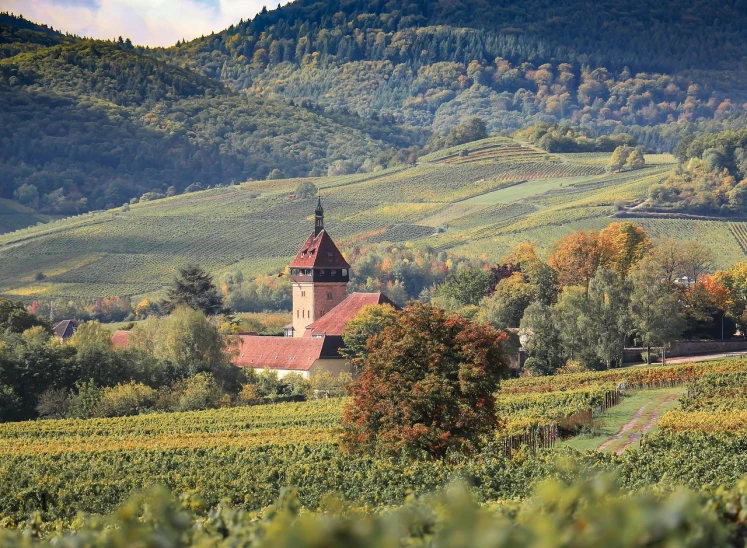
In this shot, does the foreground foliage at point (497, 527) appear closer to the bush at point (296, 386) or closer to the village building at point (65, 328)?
the bush at point (296, 386)

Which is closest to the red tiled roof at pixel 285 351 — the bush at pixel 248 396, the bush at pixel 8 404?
the bush at pixel 248 396

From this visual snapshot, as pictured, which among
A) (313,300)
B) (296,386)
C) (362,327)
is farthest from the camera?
(313,300)

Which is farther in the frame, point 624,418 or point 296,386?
point 296,386

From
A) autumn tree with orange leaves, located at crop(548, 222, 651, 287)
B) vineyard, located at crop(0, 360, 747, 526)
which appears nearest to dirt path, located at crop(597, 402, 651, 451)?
vineyard, located at crop(0, 360, 747, 526)

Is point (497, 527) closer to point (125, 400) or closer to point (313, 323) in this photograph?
point (125, 400)

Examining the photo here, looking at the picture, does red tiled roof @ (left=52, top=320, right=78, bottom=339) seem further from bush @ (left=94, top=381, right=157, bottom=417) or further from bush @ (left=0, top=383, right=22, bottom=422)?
bush @ (left=0, top=383, right=22, bottom=422)

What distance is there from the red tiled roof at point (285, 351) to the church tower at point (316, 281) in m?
7.56

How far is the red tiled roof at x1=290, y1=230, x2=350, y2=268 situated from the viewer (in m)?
88.9

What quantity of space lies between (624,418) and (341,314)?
4325cm

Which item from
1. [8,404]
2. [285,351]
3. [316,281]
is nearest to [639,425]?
[8,404]

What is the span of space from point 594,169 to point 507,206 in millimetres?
26952

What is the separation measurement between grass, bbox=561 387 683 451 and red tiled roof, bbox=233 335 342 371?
90.1 ft

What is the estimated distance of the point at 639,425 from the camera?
3931cm

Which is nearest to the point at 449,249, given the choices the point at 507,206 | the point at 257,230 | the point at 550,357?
the point at 507,206
